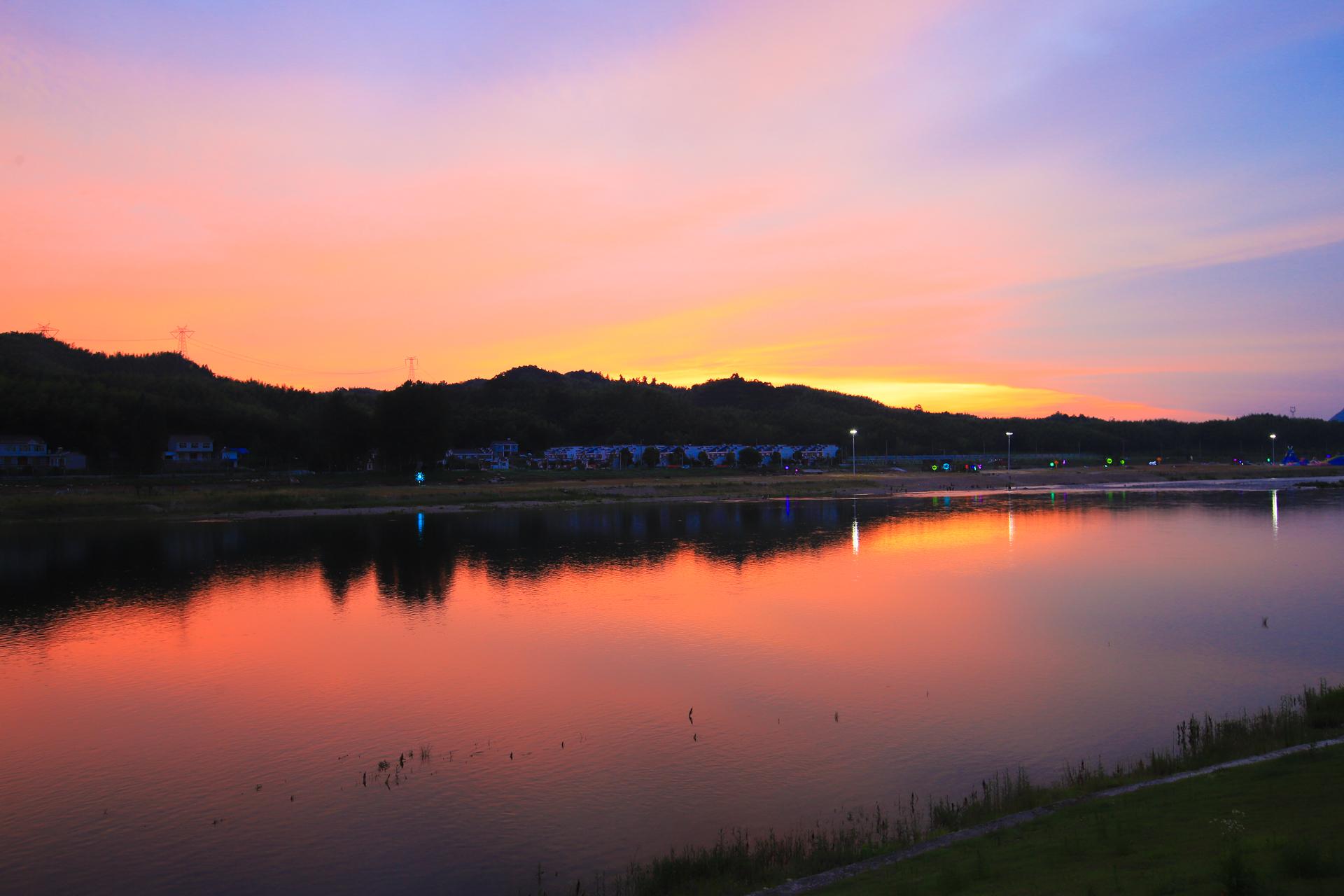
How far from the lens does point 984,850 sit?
28.3 feet

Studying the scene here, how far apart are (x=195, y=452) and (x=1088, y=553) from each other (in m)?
108

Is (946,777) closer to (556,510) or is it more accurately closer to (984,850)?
(984,850)

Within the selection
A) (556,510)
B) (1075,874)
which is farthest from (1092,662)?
(556,510)

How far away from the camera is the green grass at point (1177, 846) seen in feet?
21.0

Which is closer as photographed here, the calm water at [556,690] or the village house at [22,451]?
the calm water at [556,690]

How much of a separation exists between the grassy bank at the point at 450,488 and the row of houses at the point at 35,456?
16.4 meters

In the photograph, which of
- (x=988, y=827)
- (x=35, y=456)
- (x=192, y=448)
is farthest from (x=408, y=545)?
(x=192, y=448)

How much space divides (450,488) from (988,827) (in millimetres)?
79938

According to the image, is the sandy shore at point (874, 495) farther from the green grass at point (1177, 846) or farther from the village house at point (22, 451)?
the green grass at point (1177, 846)

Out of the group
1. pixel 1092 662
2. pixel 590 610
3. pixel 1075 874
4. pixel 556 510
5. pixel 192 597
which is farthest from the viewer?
pixel 556 510

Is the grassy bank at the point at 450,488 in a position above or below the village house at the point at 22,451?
below

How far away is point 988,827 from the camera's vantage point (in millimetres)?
9711

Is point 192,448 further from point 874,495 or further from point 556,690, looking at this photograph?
point 556,690

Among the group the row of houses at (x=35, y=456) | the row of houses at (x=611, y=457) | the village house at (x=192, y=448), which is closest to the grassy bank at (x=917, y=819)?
the row of houses at (x=35, y=456)
